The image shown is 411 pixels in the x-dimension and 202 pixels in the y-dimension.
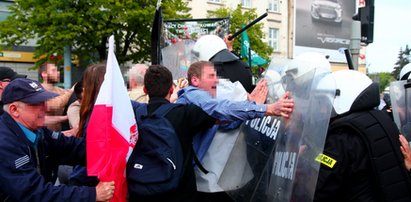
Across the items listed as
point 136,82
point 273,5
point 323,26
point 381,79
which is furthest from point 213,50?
point 381,79

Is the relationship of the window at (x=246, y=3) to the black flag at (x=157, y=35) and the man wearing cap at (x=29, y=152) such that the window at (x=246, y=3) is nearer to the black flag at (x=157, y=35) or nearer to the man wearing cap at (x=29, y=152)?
the black flag at (x=157, y=35)

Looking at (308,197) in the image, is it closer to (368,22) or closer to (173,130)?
(173,130)

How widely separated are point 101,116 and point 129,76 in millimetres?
1620

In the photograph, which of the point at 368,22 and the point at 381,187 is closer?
the point at 381,187

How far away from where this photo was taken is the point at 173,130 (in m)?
2.57

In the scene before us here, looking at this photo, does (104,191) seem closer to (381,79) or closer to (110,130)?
(110,130)

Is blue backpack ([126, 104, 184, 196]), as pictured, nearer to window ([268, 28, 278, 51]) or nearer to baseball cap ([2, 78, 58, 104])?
baseball cap ([2, 78, 58, 104])

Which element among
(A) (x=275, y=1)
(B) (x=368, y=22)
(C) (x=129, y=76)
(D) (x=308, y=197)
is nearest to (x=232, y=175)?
(D) (x=308, y=197)

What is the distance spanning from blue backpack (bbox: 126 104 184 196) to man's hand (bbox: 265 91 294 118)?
0.63 m

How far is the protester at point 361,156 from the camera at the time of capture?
2.27 meters

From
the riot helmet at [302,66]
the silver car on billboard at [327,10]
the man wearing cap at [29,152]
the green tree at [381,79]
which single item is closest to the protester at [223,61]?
the riot helmet at [302,66]

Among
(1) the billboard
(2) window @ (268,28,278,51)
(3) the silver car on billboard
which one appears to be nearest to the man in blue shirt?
(1) the billboard

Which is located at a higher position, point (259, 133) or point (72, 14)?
point (72, 14)

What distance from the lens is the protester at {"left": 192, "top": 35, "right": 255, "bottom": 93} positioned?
355 centimetres
